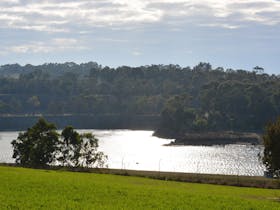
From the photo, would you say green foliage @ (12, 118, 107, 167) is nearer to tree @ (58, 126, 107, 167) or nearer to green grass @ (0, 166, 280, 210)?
tree @ (58, 126, 107, 167)

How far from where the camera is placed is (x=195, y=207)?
36375 mm

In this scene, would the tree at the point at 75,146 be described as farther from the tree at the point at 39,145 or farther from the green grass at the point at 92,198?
the green grass at the point at 92,198

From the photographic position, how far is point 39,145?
308 ft

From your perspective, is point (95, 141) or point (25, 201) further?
point (95, 141)

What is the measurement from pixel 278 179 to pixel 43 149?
43.7m

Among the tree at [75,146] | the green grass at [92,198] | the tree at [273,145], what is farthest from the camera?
the tree at [75,146]

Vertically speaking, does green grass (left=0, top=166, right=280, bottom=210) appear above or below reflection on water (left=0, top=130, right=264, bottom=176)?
below

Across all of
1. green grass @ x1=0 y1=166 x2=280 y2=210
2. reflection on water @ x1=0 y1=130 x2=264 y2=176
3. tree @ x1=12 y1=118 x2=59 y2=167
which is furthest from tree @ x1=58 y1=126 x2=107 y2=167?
green grass @ x1=0 y1=166 x2=280 y2=210

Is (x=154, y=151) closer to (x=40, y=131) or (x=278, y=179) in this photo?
(x=40, y=131)

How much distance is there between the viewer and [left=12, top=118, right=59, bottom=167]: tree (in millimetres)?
93375

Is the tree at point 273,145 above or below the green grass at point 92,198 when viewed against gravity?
above

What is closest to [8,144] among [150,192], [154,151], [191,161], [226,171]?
[154,151]

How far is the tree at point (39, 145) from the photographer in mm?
93375

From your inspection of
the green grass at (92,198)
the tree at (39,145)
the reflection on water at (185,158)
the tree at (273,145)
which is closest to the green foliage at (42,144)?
the tree at (39,145)
